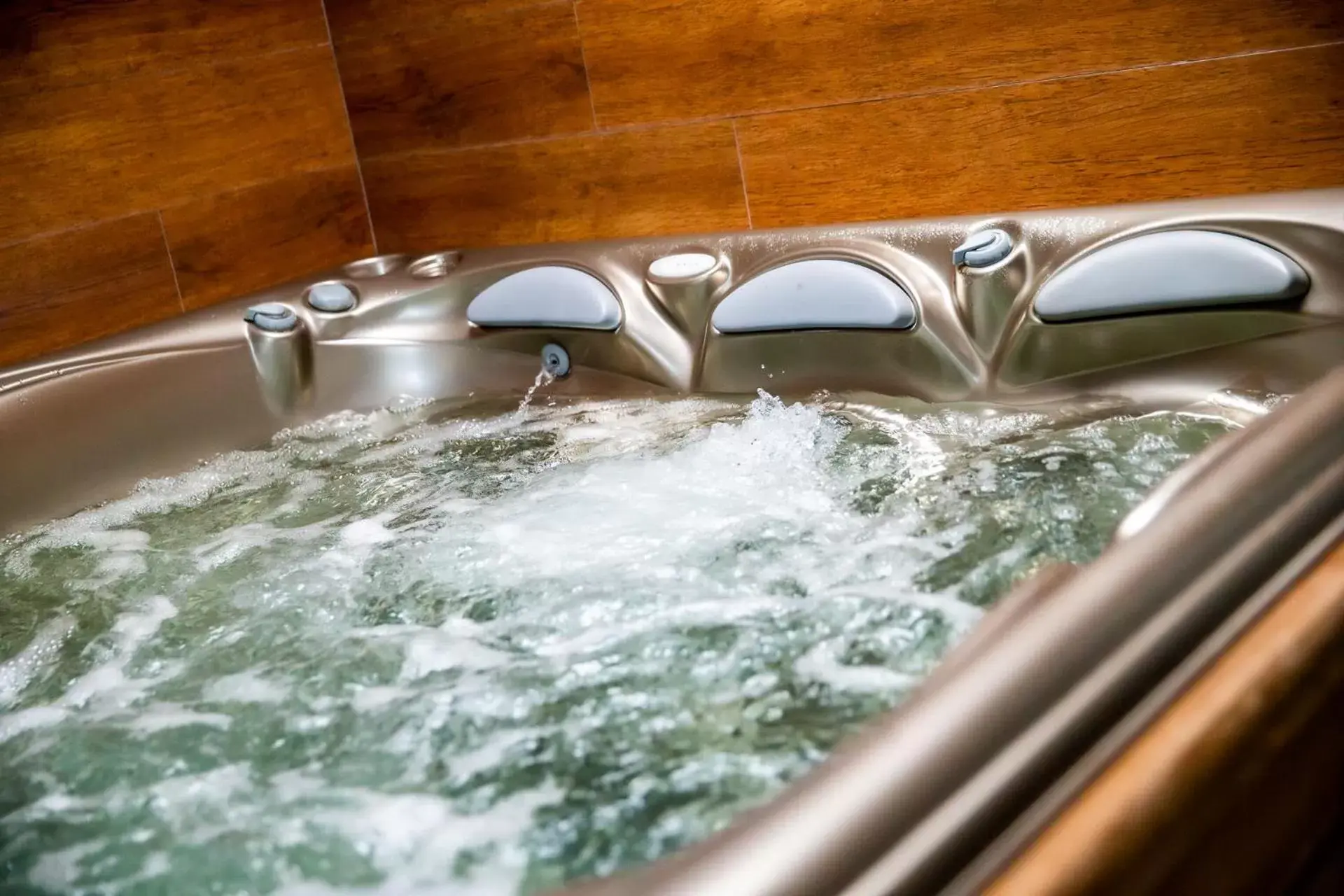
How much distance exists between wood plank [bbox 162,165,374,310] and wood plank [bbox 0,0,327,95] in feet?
0.76

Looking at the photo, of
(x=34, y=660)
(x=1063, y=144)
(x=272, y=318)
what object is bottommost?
(x=34, y=660)

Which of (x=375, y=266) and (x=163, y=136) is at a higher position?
(x=163, y=136)

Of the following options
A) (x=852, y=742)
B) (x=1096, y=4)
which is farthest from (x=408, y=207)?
(x=852, y=742)

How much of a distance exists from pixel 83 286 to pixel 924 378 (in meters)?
1.28

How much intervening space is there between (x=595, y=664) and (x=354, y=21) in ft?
5.38

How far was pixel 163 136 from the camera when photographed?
2025 mm

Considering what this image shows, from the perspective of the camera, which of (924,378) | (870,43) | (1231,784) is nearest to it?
(1231,784)

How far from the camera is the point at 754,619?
1.02m

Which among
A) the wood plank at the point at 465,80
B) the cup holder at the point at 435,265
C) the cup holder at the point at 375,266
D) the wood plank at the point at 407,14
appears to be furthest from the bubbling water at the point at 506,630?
the wood plank at the point at 407,14

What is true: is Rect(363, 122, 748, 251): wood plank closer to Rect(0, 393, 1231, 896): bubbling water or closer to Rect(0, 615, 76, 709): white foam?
Rect(0, 393, 1231, 896): bubbling water

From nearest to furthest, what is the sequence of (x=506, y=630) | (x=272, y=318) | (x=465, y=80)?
(x=506, y=630) < (x=272, y=318) < (x=465, y=80)

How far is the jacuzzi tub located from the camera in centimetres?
62

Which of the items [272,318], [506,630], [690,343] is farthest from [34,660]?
[690,343]

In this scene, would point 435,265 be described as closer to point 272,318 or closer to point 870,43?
point 272,318
